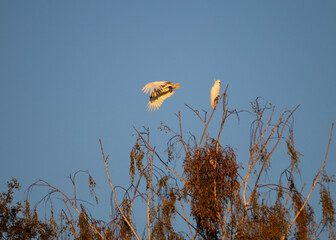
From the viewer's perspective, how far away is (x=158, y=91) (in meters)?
11.8

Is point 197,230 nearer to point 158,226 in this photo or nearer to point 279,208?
point 158,226

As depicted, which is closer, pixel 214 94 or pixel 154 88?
pixel 154 88

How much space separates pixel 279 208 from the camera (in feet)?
31.2

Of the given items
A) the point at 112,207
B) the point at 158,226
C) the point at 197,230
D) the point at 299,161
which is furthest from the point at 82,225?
the point at 299,161

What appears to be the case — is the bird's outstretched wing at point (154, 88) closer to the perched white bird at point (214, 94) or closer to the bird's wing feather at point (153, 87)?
the bird's wing feather at point (153, 87)

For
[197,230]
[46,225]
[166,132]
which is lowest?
[197,230]

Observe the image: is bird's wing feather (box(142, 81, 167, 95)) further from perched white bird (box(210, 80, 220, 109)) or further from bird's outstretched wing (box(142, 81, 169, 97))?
perched white bird (box(210, 80, 220, 109))

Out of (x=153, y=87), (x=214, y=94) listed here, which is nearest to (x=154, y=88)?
(x=153, y=87)

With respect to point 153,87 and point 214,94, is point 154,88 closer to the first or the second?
point 153,87

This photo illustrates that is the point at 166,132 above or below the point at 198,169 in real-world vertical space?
above

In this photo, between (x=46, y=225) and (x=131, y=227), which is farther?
(x=46, y=225)

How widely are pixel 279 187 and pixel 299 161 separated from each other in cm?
Result: 57

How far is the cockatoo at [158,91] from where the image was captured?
11734 mm

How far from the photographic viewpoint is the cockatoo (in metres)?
11.7
